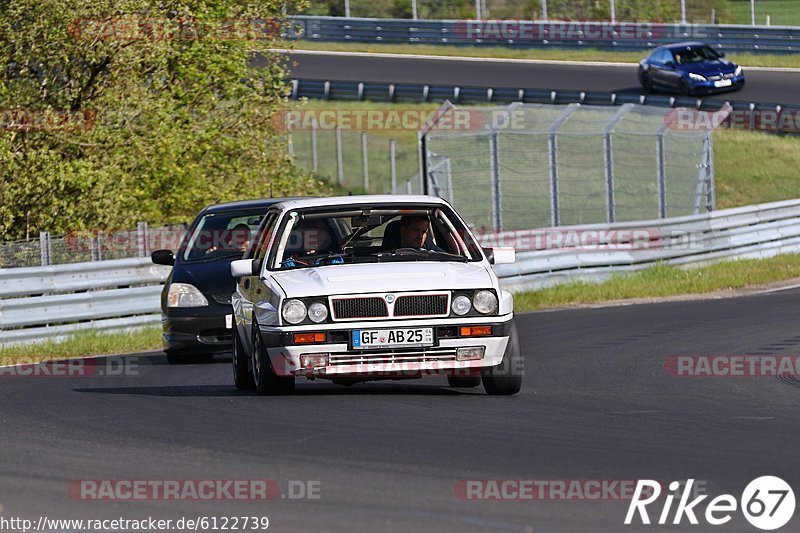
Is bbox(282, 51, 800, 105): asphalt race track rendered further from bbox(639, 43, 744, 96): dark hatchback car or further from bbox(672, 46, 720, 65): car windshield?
bbox(672, 46, 720, 65): car windshield

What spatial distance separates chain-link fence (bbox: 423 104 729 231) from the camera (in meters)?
24.3

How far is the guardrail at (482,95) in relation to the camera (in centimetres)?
3975

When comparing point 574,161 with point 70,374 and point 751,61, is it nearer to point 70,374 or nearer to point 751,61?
point 751,61

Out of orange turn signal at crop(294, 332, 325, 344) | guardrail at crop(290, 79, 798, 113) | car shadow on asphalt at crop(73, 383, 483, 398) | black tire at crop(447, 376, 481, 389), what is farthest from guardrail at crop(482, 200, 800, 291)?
guardrail at crop(290, 79, 798, 113)

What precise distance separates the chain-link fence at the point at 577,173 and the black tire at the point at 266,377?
421 inches

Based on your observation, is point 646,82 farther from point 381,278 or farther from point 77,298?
point 381,278

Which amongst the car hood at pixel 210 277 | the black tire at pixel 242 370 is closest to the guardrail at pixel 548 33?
the car hood at pixel 210 277

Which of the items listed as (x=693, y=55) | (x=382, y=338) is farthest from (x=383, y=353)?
(x=693, y=55)

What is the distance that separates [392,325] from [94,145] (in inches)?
470

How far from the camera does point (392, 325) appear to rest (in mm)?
10078

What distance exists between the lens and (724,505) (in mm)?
6430

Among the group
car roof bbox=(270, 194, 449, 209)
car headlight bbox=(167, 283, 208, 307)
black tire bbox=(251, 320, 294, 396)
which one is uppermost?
car roof bbox=(270, 194, 449, 209)

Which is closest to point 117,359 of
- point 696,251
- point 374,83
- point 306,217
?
point 306,217

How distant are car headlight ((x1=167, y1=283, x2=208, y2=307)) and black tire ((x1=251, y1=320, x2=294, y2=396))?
436 centimetres
